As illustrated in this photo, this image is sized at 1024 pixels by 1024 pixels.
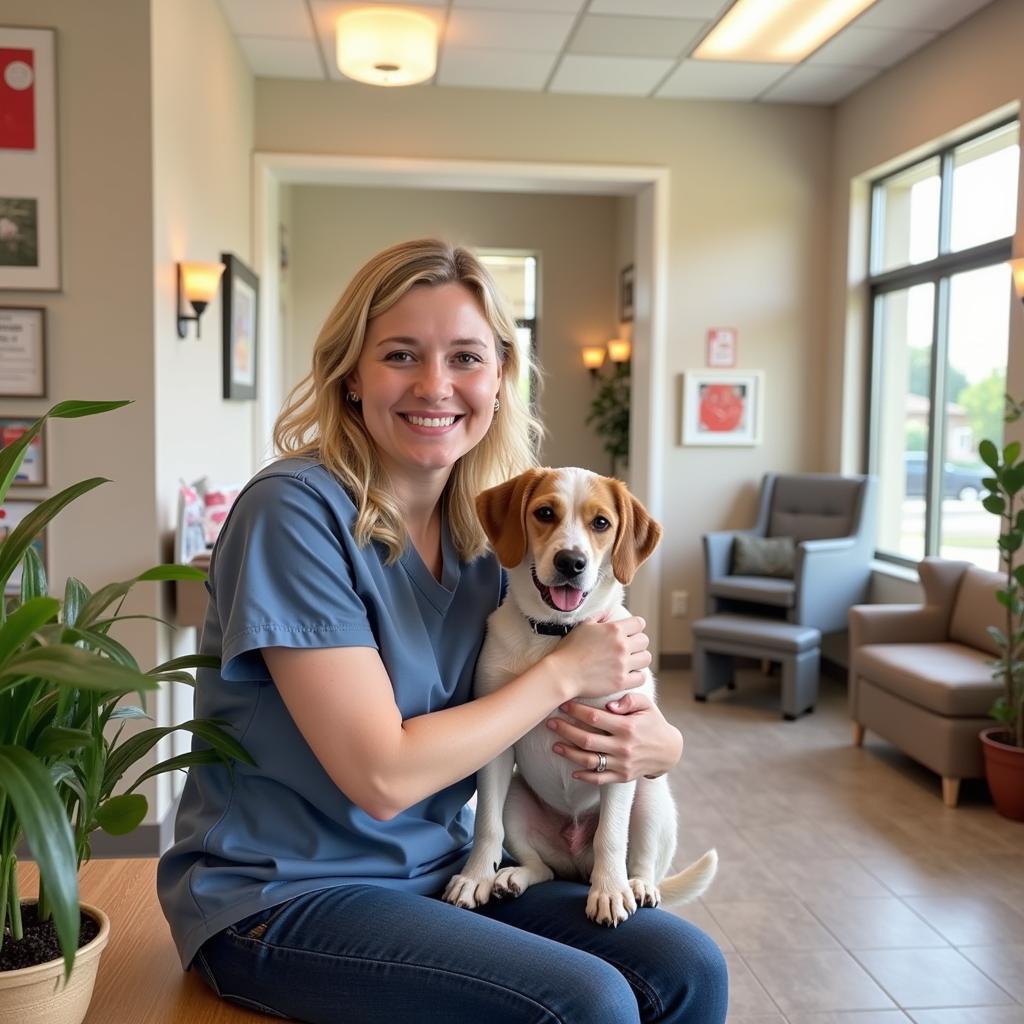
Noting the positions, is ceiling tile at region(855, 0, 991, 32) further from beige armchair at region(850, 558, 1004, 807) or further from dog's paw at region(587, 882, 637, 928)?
dog's paw at region(587, 882, 637, 928)

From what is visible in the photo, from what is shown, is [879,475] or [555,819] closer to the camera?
[555,819]

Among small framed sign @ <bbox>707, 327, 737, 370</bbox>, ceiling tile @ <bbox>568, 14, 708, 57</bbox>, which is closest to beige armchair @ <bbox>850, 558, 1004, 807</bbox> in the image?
small framed sign @ <bbox>707, 327, 737, 370</bbox>

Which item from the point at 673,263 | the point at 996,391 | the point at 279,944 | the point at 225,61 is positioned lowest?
the point at 279,944

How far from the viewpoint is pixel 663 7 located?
4555 millimetres

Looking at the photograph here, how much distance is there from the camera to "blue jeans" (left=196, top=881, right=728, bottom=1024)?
1.19m

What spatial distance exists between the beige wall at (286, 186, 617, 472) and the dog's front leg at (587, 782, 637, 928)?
7602 mm

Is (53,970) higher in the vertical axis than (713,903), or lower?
higher

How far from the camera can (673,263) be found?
5.98 metres

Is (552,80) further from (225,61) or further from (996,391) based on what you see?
(996,391)

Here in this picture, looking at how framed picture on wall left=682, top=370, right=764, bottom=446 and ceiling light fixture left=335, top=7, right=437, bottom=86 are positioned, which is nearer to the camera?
ceiling light fixture left=335, top=7, right=437, bottom=86

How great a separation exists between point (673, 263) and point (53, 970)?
5435mm

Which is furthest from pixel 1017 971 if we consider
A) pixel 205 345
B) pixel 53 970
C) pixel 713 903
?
pixel 205 345

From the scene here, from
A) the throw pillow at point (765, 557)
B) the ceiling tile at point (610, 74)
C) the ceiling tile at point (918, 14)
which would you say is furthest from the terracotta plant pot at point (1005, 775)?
the ceiling tile at point (610, 74)

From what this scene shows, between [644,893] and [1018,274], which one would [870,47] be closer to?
[1018,274]
